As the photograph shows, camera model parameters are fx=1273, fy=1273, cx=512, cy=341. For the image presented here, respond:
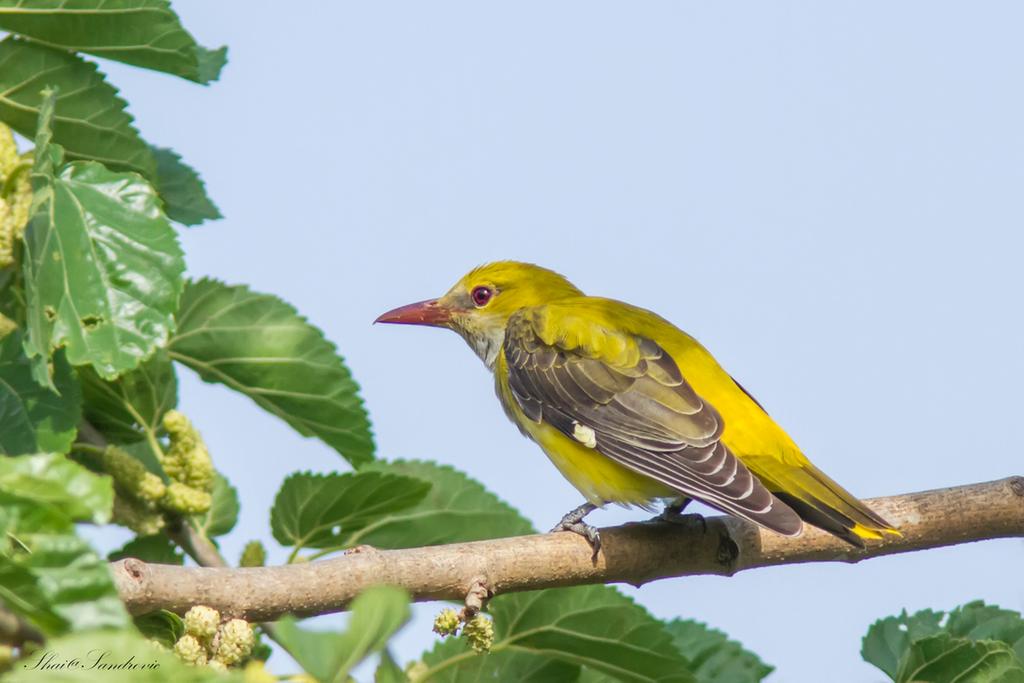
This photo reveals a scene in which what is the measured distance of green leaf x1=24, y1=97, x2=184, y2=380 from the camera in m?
3.28

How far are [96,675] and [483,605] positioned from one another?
6.67ft

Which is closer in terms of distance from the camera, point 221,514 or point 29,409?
point 29,409

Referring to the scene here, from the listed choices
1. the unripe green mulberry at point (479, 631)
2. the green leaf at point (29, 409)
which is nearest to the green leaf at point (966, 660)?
the unripe green mulberry at point (479, 631)

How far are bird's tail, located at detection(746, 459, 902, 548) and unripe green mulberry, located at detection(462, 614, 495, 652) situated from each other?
4.11 feet

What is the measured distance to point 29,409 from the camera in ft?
11.3

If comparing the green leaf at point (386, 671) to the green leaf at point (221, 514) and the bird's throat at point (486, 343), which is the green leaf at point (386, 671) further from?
the bird's throat at point (486, 343)

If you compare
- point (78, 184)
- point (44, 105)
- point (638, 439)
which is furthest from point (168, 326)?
point (638, 439)

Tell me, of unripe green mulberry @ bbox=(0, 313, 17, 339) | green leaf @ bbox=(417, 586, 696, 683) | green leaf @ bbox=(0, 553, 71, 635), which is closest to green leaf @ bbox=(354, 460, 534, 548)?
green leaf @ bbox=(417, 586, 696, 683)

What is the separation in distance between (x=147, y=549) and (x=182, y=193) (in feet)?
4.10

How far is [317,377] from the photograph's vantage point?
3.98m

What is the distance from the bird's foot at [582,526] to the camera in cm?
375

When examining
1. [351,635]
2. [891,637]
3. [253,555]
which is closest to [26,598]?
[351,635]

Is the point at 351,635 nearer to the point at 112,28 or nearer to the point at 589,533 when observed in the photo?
the point at 589,533

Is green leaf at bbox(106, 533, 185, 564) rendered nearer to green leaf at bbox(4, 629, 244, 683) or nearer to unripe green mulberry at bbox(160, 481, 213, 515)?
unripe green mulberry at bbox(160, 481, 213, 515)
